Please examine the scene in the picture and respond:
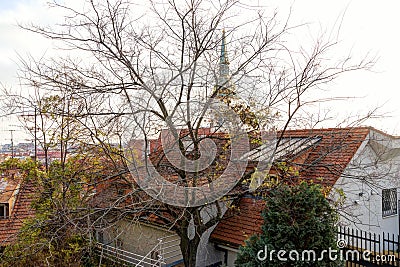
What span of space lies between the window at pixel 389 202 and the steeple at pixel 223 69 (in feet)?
15.6

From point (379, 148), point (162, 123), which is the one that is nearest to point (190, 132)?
point (162, 123)

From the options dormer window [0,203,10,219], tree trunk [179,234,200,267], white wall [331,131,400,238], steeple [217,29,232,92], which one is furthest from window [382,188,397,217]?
dormer window [0,203,10,219]

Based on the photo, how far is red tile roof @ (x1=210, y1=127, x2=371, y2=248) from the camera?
4.08 meters

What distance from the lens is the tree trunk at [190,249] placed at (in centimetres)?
396

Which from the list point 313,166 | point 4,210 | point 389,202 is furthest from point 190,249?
point 389,202

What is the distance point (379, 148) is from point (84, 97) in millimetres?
4863

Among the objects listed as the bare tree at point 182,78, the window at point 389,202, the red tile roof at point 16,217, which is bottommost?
the red tile roof at point 16,217

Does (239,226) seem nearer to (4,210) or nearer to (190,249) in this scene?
(190,249)

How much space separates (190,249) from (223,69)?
90.7 inches

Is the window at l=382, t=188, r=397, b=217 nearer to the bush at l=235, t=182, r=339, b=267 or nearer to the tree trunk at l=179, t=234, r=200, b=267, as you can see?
the bush at l=235, t=182, r=339, b=267

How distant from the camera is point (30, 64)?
12.1ft

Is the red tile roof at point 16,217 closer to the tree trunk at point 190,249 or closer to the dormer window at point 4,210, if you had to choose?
the dormer window at point 4,210

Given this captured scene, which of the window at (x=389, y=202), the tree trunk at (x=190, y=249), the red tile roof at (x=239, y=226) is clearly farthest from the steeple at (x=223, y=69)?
the window at (x=389, y=202)

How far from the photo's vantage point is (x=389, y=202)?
651cm
